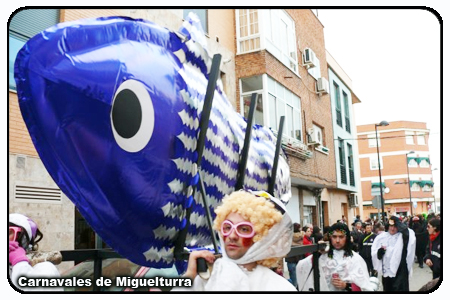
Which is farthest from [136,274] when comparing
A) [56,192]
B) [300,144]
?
[300,144]

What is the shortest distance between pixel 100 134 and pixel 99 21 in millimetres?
472

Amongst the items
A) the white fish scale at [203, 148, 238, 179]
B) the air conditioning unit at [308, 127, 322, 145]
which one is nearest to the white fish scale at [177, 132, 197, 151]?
the white fish scale at [203, 148, 238, 179]

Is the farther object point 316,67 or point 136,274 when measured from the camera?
point 316,67

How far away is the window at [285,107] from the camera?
742cm

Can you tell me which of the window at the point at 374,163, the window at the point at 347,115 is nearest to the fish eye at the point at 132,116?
the window at the point at 374,163

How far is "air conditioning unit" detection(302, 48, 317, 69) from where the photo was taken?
6.48m

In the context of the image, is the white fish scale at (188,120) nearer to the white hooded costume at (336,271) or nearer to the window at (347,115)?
the white hooded costume at (336,271)

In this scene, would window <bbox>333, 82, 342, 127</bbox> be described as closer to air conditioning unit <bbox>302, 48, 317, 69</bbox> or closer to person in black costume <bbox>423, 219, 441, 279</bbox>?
air conditioning unit <bbox>302, 48, 317, 69</bbox>

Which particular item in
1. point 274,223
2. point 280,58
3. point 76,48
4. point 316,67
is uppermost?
point 280,58

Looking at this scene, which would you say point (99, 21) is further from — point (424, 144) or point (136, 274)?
point (424, 144)

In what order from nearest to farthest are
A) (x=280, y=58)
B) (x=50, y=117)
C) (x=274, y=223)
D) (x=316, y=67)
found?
(x=50, y=117), (x=274, y=223), (x=316, y=67), (x=280, y=58)

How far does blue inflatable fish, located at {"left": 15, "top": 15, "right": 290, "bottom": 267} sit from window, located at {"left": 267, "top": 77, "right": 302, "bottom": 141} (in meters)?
5.10

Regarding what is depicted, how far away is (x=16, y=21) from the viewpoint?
1.94 meters

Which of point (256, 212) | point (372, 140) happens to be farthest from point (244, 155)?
point (372, 140)
